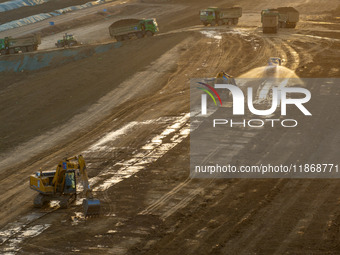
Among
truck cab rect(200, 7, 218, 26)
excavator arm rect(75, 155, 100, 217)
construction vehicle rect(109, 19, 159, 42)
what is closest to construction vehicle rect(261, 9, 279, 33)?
truck cab rect(200, 7, 218, 26)

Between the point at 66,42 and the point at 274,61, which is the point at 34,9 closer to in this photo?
the point at 66,42

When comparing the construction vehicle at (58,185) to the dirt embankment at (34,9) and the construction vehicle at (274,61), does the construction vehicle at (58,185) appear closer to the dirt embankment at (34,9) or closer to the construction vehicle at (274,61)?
the construction vehicle at (274,61)

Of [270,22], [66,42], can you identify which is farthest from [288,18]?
[66,42]

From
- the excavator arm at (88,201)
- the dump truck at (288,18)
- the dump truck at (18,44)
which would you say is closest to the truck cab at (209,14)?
the dump truck at (288,18)

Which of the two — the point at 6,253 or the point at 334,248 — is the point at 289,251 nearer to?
the point at 334,248

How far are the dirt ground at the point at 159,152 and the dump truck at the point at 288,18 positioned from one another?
5271 mm

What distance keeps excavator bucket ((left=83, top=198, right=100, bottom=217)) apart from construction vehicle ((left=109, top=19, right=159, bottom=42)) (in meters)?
43.1

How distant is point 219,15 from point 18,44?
75.2 ft

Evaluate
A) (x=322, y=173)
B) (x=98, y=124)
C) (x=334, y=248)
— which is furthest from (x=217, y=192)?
(x=98, y=124)

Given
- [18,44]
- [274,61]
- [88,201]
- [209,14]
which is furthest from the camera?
[209,14]

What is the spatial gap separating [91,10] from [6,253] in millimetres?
73664

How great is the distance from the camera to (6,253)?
2038cm

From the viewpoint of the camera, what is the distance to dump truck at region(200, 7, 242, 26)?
7050 centimetres

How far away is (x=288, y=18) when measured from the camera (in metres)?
66.9
